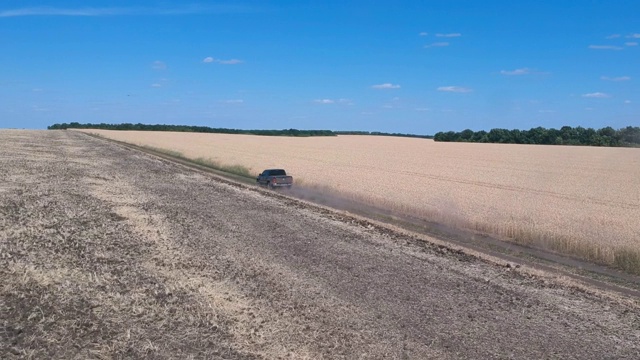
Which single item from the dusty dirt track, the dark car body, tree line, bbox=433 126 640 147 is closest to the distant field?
the dark car body

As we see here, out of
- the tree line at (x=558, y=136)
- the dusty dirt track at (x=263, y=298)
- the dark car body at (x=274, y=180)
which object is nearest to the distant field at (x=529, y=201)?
the dark car body at (x=274, y=180)

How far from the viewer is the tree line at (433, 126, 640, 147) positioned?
98500 millimetres

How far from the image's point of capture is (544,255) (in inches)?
596

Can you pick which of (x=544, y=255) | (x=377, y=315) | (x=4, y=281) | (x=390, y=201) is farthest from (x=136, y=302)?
(x=390, y=201)

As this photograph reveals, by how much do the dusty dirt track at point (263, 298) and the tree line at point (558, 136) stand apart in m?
98.8

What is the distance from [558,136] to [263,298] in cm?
11139

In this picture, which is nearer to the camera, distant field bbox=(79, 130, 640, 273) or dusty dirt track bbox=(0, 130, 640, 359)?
dusty dirt track bbox=(0, 130, 640, 359)

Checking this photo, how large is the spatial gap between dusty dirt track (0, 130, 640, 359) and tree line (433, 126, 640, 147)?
9879 centimetres

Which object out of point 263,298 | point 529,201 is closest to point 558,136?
point 529,201

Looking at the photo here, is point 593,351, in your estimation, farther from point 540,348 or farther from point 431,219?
point 431,219

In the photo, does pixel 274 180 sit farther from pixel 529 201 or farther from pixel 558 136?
pixel 558 136

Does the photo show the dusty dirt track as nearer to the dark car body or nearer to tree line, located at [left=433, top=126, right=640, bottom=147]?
the dark car body

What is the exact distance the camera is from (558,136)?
356 feet

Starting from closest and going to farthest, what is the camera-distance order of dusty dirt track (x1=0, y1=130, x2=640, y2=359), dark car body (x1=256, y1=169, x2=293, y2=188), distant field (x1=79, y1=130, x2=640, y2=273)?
dusty dirt track (x1=0, y1=130, x2=640, y2=359)
distant field (x1=79, y1=130, x2=640, y2=273)
dark car body (x1=256, y1=169, x2=293, y2=188)
